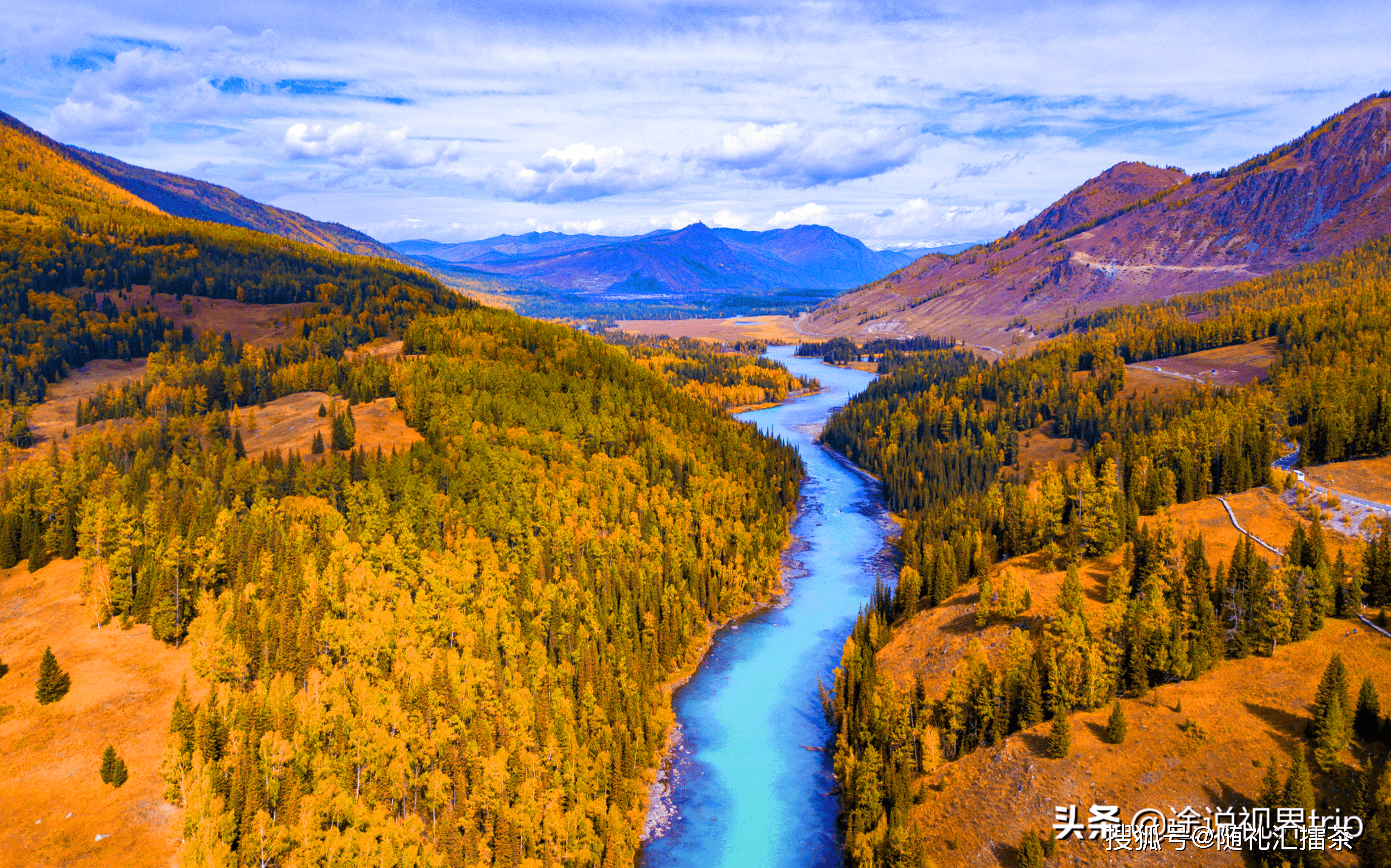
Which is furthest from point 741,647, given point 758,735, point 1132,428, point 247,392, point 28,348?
point 28,348

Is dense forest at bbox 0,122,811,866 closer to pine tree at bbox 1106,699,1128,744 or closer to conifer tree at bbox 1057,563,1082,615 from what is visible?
pine tree at bbox 1106,699,1128,744

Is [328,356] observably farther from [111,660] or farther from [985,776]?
[985,776]

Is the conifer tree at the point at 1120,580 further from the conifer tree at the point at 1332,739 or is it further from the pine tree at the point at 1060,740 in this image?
the conifer tree at the point at 1332,739

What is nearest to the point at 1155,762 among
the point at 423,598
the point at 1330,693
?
the point at 1330,693

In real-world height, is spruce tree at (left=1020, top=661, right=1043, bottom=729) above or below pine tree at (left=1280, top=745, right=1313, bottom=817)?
below

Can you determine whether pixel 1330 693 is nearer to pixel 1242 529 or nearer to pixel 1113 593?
pixel 1113 593

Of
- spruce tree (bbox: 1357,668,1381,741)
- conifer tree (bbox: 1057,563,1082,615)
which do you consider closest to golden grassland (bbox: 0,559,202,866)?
conifer tree (bbox: 1057,563,1082,615)

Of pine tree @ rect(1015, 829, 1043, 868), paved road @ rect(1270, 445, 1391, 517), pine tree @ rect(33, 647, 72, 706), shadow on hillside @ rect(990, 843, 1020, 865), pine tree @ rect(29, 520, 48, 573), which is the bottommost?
shadow on hillside @ rect(990, 843, 1020, 865)
